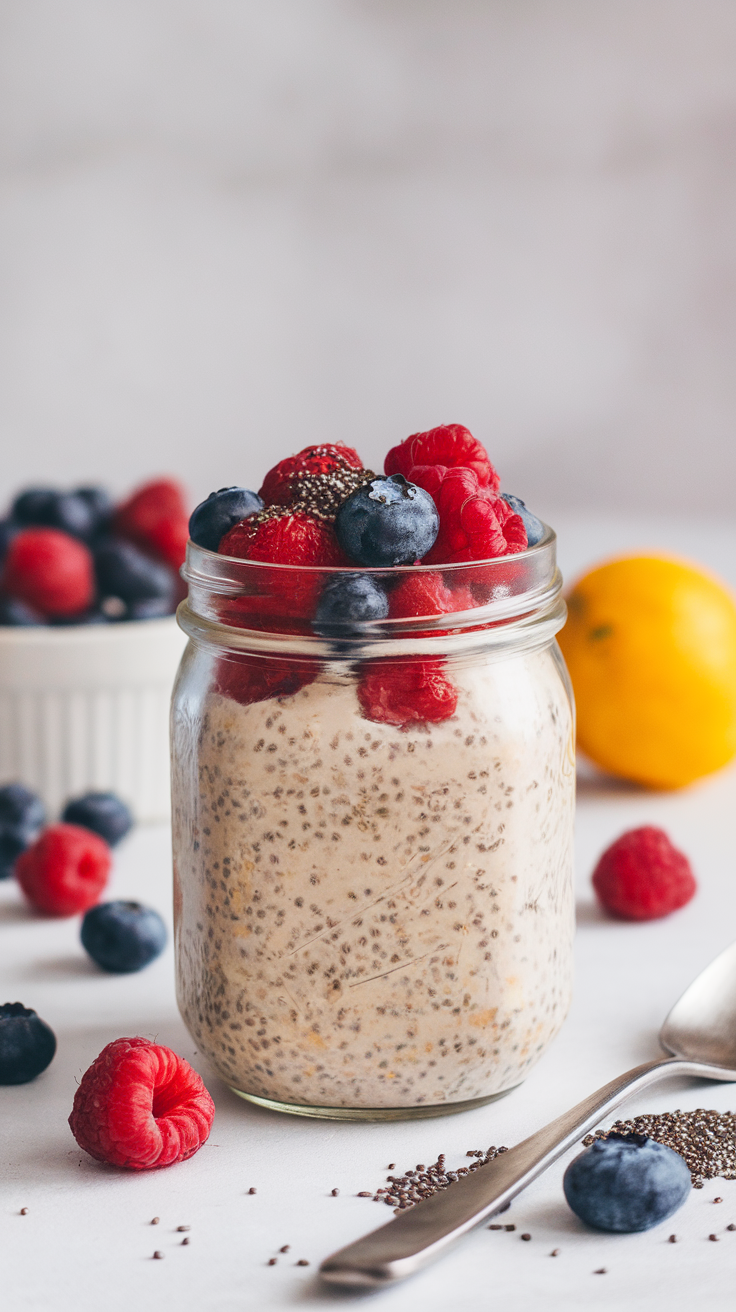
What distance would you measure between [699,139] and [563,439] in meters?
0.64

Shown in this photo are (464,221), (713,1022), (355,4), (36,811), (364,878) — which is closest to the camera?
(364,878)

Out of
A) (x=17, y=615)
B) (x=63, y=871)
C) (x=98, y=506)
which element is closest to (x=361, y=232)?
(x=98, y=506)

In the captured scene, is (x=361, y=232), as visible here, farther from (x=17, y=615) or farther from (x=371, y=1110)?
(x=371, y=1110)

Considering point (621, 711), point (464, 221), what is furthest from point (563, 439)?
point (621, 711)

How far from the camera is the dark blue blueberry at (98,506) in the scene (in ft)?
5.61

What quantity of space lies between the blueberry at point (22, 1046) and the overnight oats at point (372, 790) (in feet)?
0.49

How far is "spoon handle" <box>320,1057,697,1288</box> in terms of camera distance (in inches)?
28.6

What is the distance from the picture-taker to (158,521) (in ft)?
5.47

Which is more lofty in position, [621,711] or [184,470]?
[184,470]

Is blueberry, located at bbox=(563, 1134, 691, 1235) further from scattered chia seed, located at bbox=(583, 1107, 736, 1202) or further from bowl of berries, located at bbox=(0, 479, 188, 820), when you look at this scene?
bowl of berries, located at bbox=(0, 479, 188, 820)

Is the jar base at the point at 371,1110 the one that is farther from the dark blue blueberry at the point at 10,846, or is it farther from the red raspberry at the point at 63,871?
the dark blue blueberry at the point at 10,846

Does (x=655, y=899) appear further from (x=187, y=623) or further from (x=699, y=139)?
(x=699, y=139)

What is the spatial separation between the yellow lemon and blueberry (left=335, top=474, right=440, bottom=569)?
0.79 meters

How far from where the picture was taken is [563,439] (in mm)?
2859
